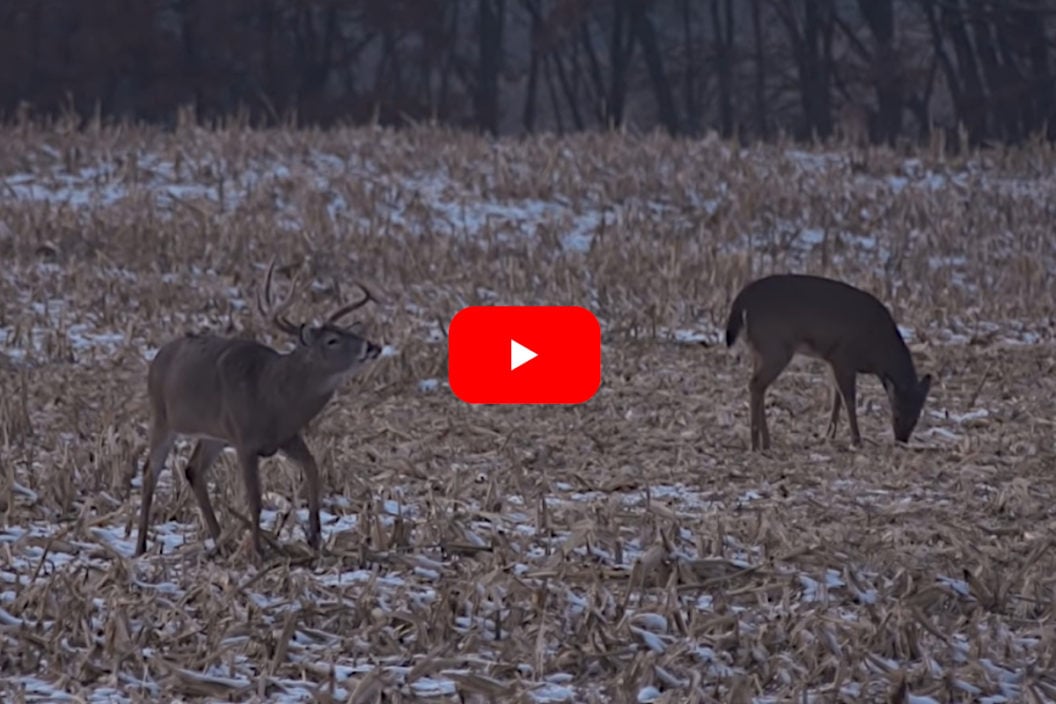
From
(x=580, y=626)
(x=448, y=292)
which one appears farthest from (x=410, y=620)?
(x=448, y=292)

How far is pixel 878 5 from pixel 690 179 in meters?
19.0

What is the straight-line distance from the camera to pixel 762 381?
11109mm

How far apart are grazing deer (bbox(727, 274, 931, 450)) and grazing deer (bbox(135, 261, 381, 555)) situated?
10.9ft

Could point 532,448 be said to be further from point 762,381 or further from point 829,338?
point 829,338

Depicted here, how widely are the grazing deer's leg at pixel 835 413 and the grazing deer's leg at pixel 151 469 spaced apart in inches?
167

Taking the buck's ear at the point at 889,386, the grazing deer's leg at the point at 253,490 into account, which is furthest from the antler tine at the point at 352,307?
the buck's ear at the point at 889,386

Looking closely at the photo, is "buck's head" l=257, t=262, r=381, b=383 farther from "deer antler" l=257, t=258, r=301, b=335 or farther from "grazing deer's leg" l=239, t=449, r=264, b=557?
"grazing deer's leg" l=239, t=449, r=264, b=557

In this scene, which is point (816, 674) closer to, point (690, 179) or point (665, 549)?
point (665, 549)

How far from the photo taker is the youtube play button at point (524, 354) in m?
12.5

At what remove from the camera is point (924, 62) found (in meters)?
43.2

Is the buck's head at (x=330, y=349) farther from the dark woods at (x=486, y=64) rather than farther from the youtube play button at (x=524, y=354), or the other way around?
the dark woods at (x=486, y=64)

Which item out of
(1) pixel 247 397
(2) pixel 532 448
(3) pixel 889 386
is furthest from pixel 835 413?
(1) pixel 247 397

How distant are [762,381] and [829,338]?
1.80ft

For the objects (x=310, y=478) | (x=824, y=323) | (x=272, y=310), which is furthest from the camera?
(x=824, y=323)
